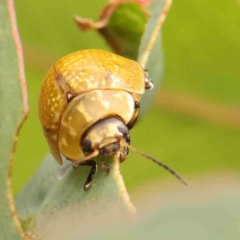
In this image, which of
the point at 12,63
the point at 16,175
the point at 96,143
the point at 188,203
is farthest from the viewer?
the point at 16,175

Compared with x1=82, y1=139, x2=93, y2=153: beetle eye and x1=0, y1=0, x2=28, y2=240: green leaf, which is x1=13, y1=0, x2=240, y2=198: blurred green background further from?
x1=0, y1=0, x2=28, y2=240: green leaf

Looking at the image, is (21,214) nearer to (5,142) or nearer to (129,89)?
(5,142)

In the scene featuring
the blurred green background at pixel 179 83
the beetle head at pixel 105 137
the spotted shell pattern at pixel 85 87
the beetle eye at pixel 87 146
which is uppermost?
the spotted shell pattern at pixel 85 87

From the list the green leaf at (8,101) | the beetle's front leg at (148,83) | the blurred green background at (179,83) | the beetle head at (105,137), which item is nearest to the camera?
the green leaf at (8,101)

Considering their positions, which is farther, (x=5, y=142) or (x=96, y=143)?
(x=96, y=143)

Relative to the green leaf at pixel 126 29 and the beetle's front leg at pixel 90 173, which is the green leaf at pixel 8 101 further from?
the green leaf at pixel 126 29

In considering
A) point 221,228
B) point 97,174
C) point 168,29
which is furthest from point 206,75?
point 221,228

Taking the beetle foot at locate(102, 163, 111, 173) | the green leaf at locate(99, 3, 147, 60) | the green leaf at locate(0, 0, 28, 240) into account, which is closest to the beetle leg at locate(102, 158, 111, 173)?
the beetle foot at locate(102, 163, 111, 173)

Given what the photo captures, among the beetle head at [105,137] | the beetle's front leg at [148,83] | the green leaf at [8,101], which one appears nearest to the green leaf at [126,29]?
the beetle's front leg at [148,83]
